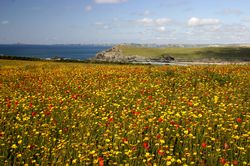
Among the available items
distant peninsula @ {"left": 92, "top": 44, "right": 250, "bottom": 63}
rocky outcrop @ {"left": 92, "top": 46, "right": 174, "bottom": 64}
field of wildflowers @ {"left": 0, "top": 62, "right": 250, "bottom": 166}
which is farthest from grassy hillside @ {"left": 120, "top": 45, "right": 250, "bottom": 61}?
field of wildflowers @ {"left": 0, "top": 62, "right": 250, "bottom": 166}

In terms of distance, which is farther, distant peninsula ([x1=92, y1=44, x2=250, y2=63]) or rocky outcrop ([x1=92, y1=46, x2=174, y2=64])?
distant peninsula ([x1=92, y1=44, x2=250, y2=63])

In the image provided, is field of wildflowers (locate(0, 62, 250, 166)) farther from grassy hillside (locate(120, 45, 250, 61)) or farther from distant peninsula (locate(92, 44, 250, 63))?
grassy hillside (locate(120, 45, 250, 61))

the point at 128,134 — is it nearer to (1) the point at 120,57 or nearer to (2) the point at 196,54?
(1) the point at 120,57

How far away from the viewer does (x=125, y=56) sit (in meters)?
156

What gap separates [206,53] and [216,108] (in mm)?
178207

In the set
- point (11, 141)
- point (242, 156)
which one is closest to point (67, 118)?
point (11, 141)

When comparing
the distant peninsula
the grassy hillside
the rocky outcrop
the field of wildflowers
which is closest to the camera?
the field of wildflowers

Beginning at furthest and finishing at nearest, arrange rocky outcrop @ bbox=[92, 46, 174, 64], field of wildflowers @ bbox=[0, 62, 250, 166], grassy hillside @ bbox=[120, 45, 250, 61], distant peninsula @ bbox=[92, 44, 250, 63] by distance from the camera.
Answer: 1. grassy hillside @ bbox=[120, 45, 250, 61]
2. distant peninsula @ bbox=[92, 44, 250, 63]
3. rocky outcrop @ bbox=[92, 46, 174, 64]
4. field of wildflowers @ bbox=[0, 62, 250, 166]

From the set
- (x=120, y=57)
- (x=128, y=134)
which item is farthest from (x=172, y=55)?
(x=128, y=134)

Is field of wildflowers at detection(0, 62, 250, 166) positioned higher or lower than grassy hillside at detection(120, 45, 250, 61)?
lower

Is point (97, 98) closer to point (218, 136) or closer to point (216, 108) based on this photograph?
point (216, 108)

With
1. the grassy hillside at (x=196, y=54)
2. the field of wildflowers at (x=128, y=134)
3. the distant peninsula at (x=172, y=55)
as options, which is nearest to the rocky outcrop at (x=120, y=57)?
the distant peninsula at (x=172, y=55)

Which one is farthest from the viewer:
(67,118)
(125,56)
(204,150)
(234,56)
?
(234,56)

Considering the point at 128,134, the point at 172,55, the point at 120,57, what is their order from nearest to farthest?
the point at 128,134 < the point at 120,57 < the point at 172,55
